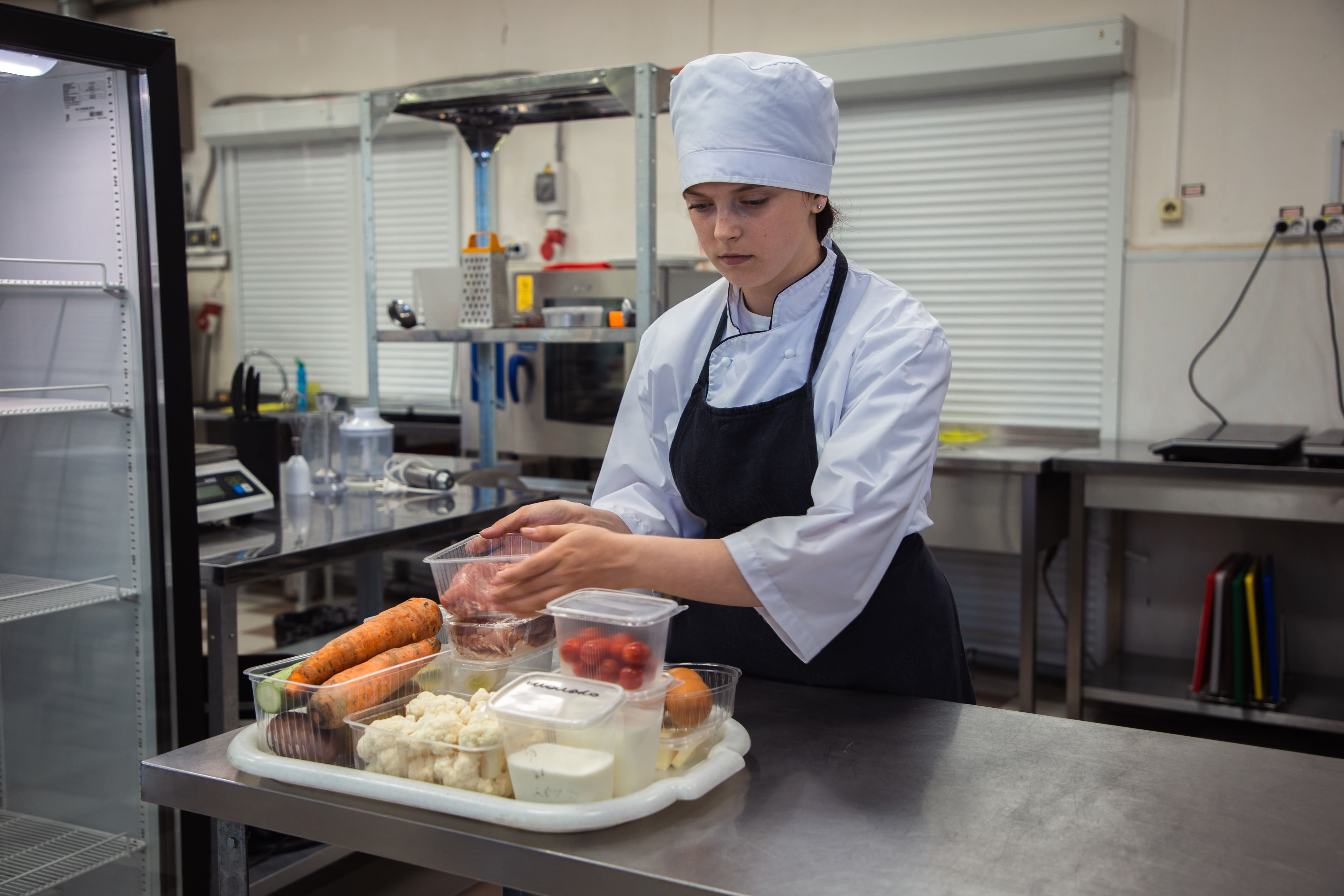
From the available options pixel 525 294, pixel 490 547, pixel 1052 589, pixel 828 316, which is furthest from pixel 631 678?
pixel 1052 589

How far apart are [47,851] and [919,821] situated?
69.0 inches

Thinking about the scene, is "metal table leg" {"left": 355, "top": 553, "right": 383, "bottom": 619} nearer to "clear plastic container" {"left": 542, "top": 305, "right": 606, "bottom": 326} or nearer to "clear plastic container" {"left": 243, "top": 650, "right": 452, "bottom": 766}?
"clear plastic container" {"left": 542, "top": 305, "right": 606, "bottom": 326}

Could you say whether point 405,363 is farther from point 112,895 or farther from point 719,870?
point 719,870

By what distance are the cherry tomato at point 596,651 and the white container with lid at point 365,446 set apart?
6.93ft

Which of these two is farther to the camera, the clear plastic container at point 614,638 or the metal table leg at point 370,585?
the metal table leg at point 370,585

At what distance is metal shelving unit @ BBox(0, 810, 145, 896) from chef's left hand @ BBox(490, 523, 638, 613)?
125 centimetres

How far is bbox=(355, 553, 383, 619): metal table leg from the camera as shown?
3111 millimetres

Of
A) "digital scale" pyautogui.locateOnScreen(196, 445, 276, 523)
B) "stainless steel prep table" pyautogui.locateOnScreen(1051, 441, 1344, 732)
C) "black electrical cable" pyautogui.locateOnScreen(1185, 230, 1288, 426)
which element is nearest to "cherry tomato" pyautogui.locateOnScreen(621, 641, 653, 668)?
"digital scale" pyautogui.locateOnScreen(196, 445, 276, 523)

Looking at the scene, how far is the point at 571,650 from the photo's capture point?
1.09 meters

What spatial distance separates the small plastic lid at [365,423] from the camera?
307 centimetres

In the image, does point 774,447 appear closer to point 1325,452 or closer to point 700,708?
point 700,708

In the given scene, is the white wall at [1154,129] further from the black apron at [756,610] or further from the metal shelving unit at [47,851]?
the metal shelving unit at [47,851]

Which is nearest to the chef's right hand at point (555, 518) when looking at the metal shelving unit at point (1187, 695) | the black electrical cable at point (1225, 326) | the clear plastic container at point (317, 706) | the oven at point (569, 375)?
the clear plastic container at point (317, 706)

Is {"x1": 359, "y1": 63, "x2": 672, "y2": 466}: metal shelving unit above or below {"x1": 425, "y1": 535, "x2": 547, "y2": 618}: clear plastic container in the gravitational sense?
above
